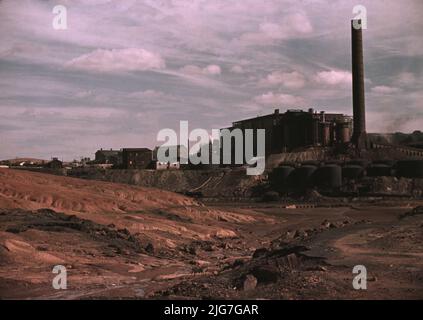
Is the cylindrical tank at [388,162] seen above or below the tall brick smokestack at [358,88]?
below

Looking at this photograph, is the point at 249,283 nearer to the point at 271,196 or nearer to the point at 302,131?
the point at 271,196

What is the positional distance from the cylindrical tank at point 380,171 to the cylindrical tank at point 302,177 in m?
5.31

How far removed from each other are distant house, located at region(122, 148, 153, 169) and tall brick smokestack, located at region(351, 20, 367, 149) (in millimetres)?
28655

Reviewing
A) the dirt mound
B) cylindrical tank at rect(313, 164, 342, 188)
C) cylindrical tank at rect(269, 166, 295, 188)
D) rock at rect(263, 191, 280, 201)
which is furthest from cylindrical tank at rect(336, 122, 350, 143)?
the dirt mound

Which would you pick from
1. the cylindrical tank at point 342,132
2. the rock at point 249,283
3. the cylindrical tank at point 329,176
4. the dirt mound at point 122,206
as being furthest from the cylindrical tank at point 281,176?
the rock at point 249,283

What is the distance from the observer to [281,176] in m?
53.2

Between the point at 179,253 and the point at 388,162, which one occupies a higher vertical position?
the point at 388,162

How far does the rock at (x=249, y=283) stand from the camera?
11.7 meters

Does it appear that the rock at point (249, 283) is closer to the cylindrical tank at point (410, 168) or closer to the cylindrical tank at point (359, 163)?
the cylindrical tank at point (410, 168)

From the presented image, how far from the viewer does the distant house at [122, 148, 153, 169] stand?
2913 inches

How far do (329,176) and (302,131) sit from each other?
18.9m

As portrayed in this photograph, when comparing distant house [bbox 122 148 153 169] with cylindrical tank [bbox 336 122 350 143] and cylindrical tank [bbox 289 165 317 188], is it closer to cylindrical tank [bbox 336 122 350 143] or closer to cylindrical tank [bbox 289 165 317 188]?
cylindrical tank [bbox 336 122 350 143]

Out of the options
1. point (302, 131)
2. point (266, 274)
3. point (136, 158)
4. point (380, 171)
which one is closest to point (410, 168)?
point (380, 171)

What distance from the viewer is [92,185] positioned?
38.1 m
